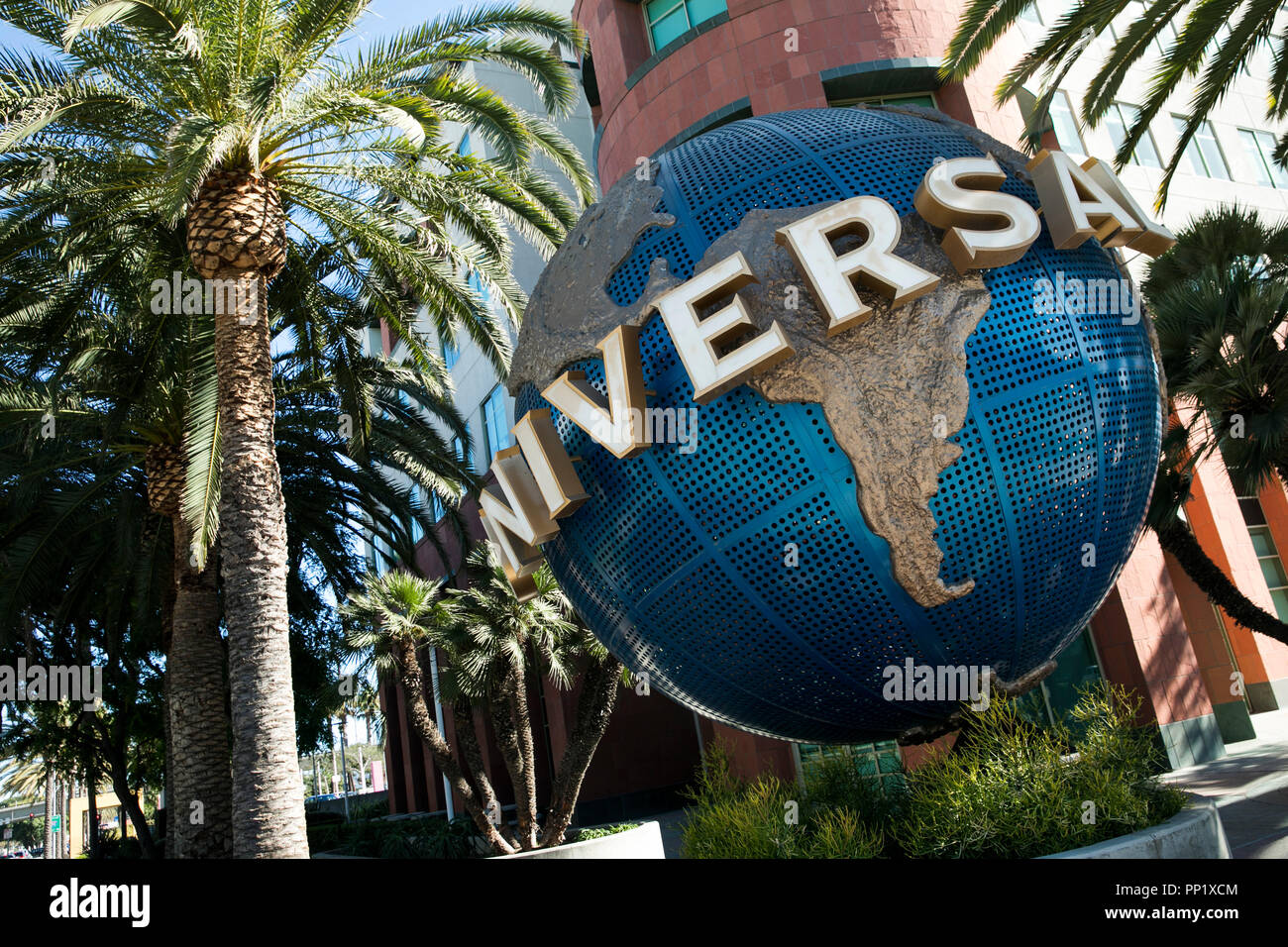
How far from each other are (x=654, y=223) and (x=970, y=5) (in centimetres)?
763

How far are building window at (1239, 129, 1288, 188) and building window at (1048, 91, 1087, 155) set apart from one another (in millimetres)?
7208

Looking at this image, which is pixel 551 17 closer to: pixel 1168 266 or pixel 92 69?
pixel 92 69

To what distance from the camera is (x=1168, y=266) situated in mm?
11297

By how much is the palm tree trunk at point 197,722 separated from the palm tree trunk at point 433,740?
2732 mm

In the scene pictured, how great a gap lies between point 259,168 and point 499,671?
741cm

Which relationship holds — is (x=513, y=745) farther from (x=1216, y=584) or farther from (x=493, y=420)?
(x=493, y=420)

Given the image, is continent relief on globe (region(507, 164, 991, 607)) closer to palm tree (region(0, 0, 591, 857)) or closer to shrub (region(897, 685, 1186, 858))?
shrub (region(897, 685, 1186, 858))

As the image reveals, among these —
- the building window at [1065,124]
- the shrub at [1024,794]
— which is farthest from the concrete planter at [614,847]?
the building window at [1065,124]

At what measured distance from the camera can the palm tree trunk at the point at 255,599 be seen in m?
7.30

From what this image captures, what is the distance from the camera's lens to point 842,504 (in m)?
3.62

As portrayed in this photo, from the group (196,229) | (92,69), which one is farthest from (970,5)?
(92,69)

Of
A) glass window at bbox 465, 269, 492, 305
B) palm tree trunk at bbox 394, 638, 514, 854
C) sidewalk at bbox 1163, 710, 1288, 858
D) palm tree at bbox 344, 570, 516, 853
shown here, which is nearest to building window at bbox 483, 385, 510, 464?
glass window at bbox 465, 269, 492, 305

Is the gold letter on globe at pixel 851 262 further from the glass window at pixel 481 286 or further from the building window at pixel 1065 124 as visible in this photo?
the building window at pixel 1065 124

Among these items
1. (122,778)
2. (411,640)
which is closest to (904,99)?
(411,640)
